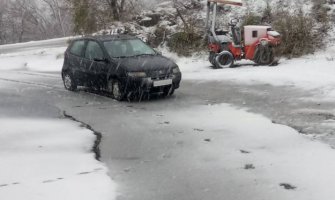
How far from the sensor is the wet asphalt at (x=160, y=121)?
18.1 ft

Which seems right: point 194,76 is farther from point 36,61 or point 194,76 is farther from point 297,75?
point 36,61

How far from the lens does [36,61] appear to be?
22.7 m

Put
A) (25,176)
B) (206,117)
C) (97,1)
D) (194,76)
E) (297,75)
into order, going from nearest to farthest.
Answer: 1. (25,176)
2. (206,117)
3. (297,75)
4. (194,76)
5. (97,1)

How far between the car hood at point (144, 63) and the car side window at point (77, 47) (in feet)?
5.99

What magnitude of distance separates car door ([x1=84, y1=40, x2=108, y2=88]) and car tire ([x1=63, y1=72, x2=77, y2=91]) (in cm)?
107

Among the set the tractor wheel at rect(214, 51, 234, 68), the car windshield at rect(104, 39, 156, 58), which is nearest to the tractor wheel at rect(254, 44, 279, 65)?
the tractor wheel at rect(214, 51, 234, 68)

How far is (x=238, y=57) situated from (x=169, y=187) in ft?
33.7

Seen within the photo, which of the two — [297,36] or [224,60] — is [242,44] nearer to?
[224,60]

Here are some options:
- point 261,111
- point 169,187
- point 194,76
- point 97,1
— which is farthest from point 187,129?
point 97,1

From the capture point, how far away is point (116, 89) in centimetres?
1092

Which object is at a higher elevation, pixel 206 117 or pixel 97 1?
pixel 97 1

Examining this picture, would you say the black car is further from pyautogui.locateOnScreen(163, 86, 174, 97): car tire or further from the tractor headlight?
the tractor headlight

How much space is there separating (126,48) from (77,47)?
1666mm

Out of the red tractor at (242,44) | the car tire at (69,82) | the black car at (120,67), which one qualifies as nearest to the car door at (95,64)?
the black car at (120,67)
